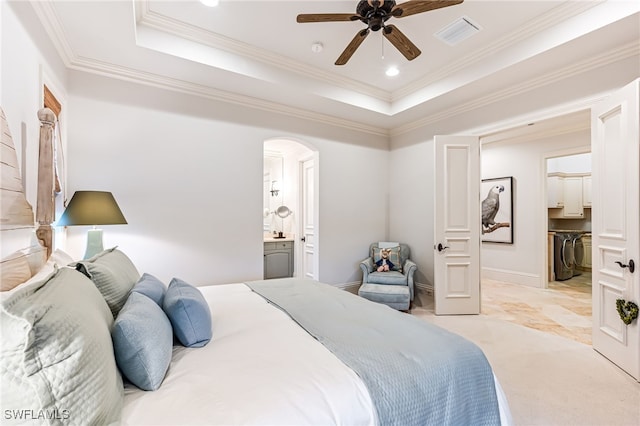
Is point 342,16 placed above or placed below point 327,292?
above

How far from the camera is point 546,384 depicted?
2113 millimetres

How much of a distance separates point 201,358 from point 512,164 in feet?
20.1

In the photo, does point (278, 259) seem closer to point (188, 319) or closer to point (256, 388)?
point (188, 319)

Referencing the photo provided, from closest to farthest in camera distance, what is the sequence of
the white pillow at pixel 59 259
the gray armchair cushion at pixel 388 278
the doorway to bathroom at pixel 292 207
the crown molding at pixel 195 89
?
the white pillow at pixel 59 259, the crown molding at pixel 195 89, the gray armchair cushion at pixel 388 278, the doorway to bathroom at pixel 292 207

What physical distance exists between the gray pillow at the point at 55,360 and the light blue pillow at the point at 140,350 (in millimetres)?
81

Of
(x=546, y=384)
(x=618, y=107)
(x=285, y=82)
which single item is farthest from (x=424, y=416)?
(x=285, y=82)

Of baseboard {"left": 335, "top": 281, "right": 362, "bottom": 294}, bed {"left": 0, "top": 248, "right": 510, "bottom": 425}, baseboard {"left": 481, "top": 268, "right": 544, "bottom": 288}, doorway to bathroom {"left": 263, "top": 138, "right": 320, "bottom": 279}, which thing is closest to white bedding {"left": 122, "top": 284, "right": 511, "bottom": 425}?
bed {"left": 0, "top": 248, "right": 510, "bottom": 425}

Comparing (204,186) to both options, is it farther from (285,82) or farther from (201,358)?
(201,358)

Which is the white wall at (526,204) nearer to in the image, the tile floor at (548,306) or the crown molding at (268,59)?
the tile floor at (548,306)

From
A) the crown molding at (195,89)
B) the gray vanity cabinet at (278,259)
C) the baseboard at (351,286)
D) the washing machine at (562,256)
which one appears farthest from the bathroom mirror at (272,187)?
the washing machine at (562,256)

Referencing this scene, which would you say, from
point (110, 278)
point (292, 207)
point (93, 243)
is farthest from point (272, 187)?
point (110, 278)

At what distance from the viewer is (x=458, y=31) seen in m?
2.72

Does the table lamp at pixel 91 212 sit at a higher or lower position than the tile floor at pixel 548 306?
higher

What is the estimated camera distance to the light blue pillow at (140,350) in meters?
1.01
